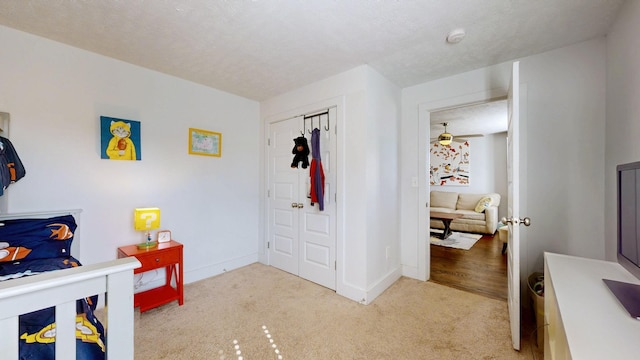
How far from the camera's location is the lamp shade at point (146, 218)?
2.29 metres

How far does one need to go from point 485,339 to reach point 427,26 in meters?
2.37

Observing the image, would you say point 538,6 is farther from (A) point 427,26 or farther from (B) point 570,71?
(B) point 570,71

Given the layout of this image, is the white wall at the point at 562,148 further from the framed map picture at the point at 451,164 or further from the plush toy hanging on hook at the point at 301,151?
the framed map picture at the point at 451,164

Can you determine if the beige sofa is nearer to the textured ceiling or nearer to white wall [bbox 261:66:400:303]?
white wall [bbox 261:66:400:303]

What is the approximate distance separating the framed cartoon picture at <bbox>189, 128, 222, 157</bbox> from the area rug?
395 cm

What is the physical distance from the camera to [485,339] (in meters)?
1.83

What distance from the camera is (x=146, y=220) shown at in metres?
2.33

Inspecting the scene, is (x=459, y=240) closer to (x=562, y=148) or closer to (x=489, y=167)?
(x=489, y=167)

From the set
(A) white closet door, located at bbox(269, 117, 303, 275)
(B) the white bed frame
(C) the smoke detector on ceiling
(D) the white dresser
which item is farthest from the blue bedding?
(C) the smoke detector on ceiling

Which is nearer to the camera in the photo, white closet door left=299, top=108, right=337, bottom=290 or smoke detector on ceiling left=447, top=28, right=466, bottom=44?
smoke detector on ceiling left=447, top=28, right=466, bottom=44

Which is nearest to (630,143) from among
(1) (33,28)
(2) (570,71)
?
(2) (570,71)

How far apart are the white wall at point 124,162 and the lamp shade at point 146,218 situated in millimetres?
201

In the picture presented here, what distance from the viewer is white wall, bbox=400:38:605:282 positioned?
1.97 m

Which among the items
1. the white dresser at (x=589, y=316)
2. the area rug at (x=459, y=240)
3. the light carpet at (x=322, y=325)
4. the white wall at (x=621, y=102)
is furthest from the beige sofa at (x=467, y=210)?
the white dresser at (x=589, y=316)
